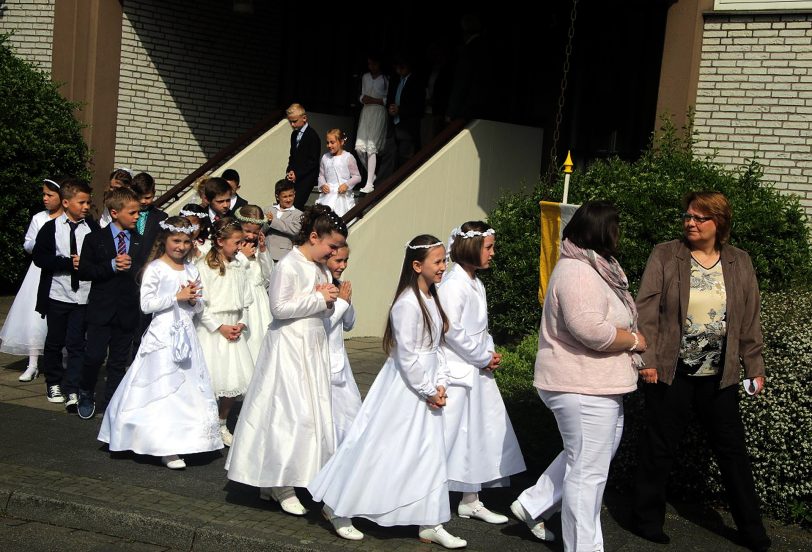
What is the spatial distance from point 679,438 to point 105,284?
421 centimetres

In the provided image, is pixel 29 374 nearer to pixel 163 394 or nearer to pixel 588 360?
pixel 163 394

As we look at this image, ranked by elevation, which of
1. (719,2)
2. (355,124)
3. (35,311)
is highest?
(719,2)

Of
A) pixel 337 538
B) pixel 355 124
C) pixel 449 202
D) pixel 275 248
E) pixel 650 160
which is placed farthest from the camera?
pixel 355 124

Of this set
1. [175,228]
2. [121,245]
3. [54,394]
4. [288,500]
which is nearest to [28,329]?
[54,394]

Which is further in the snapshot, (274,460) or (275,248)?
(275,248)

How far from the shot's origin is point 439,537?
5.57 m

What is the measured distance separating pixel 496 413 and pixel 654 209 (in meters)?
3.73

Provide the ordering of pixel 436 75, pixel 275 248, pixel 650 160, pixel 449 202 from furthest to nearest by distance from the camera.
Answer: pixel 436 75 → pixel 449 202 → pixel 275 248 → pixel 650 160

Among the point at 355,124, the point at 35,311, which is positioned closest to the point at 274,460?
the point at 35,311

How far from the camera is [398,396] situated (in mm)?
5648

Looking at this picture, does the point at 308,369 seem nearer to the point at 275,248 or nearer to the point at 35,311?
the point at 35,311

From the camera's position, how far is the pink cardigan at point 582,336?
5.23 metres

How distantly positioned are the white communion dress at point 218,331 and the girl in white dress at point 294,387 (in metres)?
1.60

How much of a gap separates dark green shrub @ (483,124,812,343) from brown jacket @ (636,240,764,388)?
3.07m
